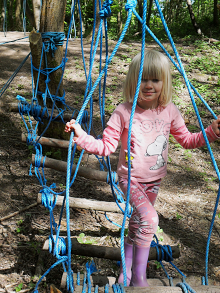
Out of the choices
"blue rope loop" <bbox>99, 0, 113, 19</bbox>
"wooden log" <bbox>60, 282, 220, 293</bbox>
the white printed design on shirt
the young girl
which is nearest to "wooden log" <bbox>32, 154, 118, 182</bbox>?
the young girl

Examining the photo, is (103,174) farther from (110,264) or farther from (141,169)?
(110,264)

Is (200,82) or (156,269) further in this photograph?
(200,82)

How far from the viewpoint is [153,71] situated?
1444 millimetres

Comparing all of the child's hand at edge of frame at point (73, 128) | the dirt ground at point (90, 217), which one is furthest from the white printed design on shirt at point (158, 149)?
the dirt ground at point (90, 217)

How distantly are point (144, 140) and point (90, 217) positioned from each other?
1216 millimetres

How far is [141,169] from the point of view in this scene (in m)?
1.55

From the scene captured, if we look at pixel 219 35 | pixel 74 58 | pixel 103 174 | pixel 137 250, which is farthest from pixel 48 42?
pixel 219 35

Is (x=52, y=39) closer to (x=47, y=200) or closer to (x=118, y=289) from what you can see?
(x=47, y=200)

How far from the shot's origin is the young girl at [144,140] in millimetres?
1445

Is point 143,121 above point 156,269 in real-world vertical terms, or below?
above

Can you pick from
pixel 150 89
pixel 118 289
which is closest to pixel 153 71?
pixel 150 89

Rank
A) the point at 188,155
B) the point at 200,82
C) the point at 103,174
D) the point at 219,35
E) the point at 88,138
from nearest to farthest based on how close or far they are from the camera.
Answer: the point at 88,138, the point at 103,174, the point at 188,155, the point at 200,82, the point at 219,35

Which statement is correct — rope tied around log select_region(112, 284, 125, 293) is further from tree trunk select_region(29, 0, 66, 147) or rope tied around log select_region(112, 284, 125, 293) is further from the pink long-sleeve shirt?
tree trunk select_region(29, 0, 66, 147)

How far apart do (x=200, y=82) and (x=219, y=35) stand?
12.0 ft
